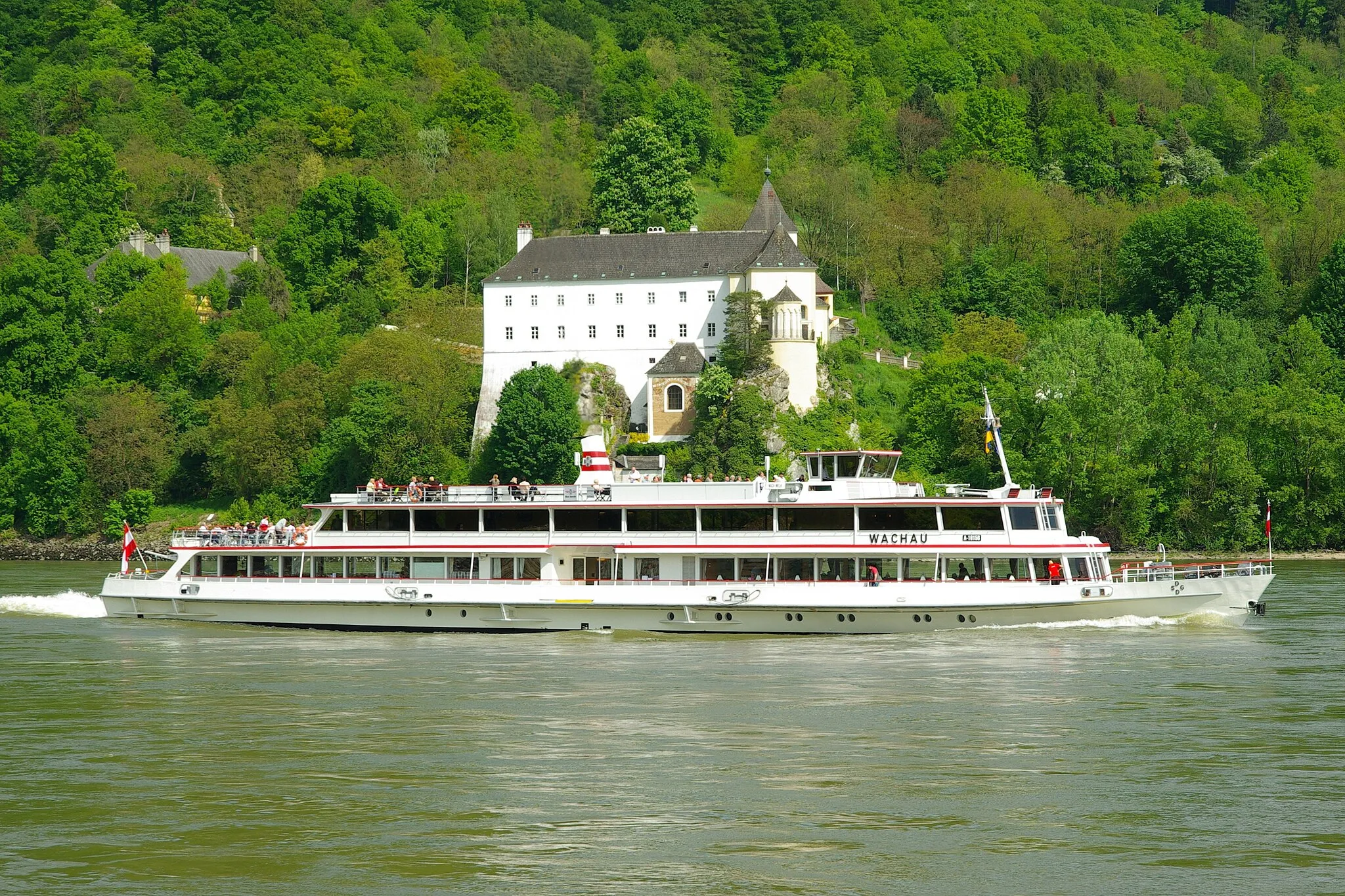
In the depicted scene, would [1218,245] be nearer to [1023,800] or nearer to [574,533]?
[574,533]

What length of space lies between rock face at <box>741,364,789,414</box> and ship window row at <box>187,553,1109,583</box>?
4012 cm

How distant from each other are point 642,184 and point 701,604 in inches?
2555

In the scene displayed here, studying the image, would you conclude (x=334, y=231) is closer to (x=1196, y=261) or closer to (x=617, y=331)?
(x=617, y=331)

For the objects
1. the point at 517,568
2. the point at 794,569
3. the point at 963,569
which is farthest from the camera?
the point at 517,568

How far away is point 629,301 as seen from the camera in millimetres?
89312

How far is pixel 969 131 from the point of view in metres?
128

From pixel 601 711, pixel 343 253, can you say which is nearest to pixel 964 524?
pixel 601 711

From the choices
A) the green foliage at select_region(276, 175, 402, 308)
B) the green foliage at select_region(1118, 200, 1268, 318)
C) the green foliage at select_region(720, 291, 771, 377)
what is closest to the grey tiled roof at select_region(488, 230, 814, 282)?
the green foliage at select_region(720, 291, 771, 377)

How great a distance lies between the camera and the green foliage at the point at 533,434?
80.2 metres

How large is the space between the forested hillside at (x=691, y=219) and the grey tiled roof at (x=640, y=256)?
607cm

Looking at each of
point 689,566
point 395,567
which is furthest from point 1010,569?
point 395,567

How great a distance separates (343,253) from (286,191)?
16.4 metres

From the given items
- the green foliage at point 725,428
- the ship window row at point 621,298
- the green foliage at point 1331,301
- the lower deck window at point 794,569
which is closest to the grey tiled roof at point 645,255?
the ship window row at point 621,298

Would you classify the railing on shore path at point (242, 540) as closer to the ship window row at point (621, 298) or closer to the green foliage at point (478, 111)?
the ship window row at point (621, 298)
